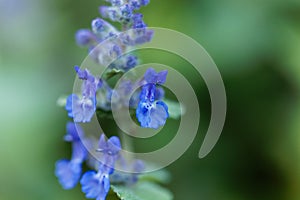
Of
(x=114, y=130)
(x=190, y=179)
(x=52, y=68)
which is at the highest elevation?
(x=52, y=68)

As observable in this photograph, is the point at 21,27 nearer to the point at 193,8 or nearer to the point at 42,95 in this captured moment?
the point at 42,95

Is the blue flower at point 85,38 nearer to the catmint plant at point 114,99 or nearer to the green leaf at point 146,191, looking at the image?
the catmint plant at point 114,99

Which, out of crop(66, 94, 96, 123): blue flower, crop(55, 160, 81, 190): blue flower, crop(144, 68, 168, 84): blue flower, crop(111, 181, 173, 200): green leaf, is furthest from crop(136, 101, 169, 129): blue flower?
crop(55, 160, 81, 190): blue flower

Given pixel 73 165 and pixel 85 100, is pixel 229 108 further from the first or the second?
pixel 85 100

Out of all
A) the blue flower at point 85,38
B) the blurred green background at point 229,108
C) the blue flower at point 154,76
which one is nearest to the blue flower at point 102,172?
the blue flower at point 154,76

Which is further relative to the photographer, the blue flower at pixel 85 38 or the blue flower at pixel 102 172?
the blue flower at pixel 85 38

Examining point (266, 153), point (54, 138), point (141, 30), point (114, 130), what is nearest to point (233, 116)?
point (266, 153)

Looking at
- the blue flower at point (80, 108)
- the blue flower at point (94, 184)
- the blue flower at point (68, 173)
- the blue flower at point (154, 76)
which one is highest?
the blue flower at point (154, 76)
